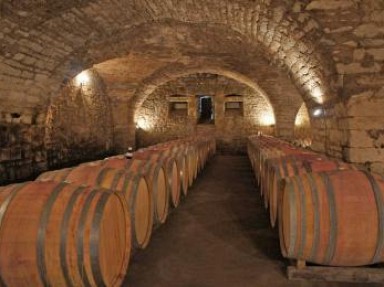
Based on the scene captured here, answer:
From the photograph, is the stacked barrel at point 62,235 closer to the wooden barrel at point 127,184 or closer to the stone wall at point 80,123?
the wooden barrel at point 127,184

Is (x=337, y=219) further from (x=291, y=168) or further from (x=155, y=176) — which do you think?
(x=155, y=176)

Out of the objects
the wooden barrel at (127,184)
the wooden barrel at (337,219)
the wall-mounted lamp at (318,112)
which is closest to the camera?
the wooden barrel at (337,219)

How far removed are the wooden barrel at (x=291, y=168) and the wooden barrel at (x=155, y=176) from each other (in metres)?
1.24

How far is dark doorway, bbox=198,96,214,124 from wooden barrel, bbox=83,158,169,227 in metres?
11.1

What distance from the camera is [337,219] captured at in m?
2.15

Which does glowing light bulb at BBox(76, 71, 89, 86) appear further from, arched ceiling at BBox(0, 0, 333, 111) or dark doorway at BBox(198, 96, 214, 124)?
dark doorway at BBox(198, 96, 214, 124)

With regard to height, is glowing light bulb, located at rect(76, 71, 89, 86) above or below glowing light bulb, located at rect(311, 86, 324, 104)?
→ above

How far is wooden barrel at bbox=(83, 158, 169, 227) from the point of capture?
11.2ft

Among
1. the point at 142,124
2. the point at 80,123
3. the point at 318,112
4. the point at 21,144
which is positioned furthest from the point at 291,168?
the point at 142,124

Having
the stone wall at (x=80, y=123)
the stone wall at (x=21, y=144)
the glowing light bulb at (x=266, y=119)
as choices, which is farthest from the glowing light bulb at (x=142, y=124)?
the stone wall at (x=21, y=144)

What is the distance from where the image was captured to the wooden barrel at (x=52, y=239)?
1.69 meters

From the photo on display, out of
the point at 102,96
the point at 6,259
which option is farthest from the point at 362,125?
the point at 102,96

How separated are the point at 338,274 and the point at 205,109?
13581 millimetres

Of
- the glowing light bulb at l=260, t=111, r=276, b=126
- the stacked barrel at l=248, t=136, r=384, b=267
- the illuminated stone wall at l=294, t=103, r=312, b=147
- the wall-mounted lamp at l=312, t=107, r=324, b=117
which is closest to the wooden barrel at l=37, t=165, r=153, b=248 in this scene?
the stacked barrel at l=248, t=136, r=384, b=267
